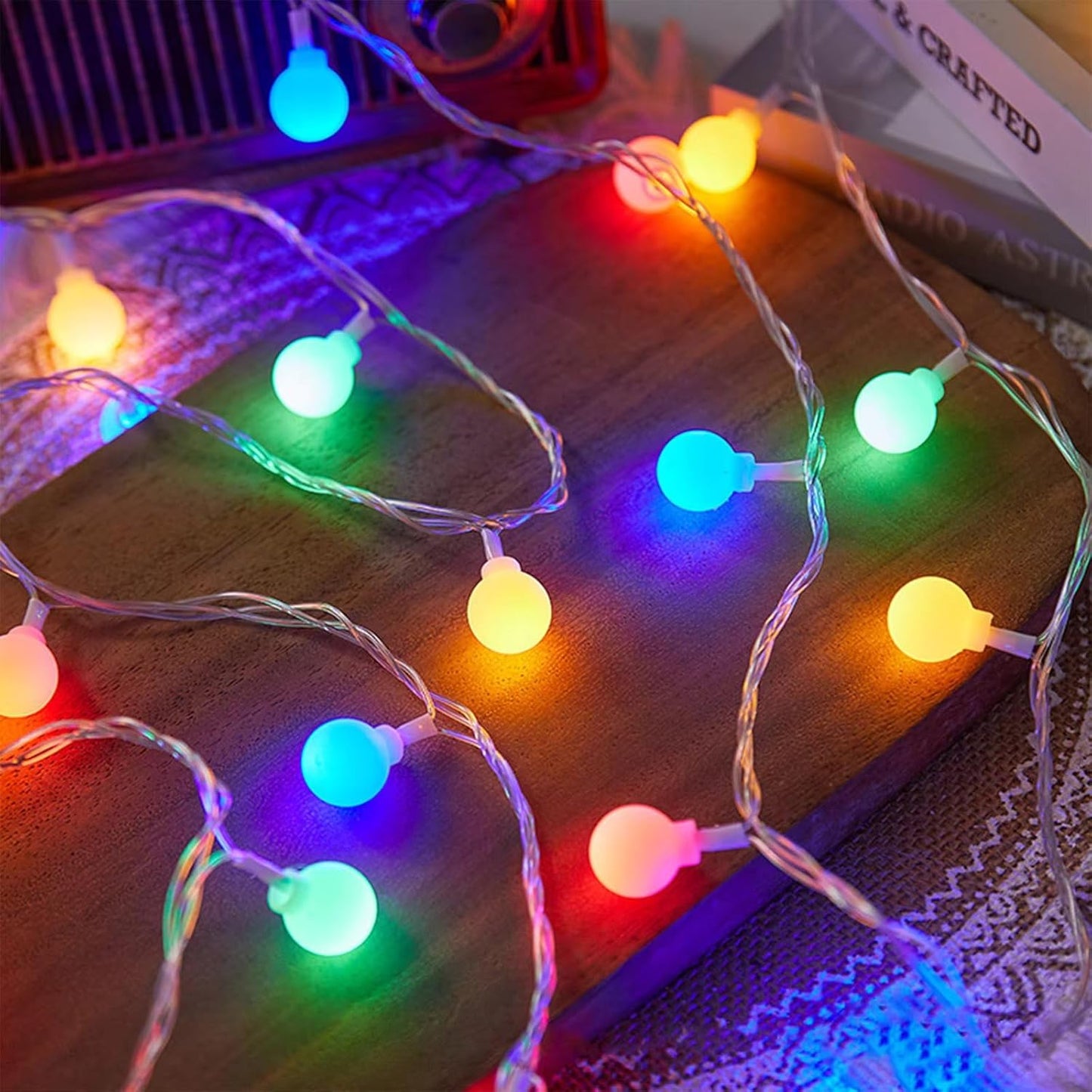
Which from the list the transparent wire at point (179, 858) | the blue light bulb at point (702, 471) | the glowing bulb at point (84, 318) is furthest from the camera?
the glowing bulb at point (84, 318)

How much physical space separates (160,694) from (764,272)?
38cm

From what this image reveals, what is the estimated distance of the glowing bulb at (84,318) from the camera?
759 millimetres

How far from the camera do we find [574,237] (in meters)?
0.77

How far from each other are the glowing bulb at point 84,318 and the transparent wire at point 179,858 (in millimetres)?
255

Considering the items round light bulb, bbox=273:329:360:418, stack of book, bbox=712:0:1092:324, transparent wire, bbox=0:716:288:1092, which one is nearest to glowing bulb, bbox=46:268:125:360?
round light bulb, bbox=273:329:360:418

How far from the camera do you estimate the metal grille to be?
73cm

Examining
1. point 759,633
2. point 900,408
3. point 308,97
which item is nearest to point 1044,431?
point 900,408

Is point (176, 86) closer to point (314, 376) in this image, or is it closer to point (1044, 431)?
point (314, 376)

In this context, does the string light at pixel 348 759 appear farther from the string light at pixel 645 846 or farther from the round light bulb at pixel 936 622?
the round light bulb at pixel 936 622

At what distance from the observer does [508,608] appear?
60cm

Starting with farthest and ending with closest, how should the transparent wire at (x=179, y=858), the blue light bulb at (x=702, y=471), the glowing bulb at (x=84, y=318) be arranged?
1. the glowing bulb at (x=84, y=318)
2. the blue light bulb at (x=702, y=471)
3. the transparent wire at (x=179, y=858)

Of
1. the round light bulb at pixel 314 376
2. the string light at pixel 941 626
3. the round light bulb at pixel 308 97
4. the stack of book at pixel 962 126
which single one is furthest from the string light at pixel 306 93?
the string light at pixel 941 626

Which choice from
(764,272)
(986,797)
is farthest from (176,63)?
(986,797)

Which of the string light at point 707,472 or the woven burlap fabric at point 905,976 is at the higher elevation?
the string light at point 707,472
